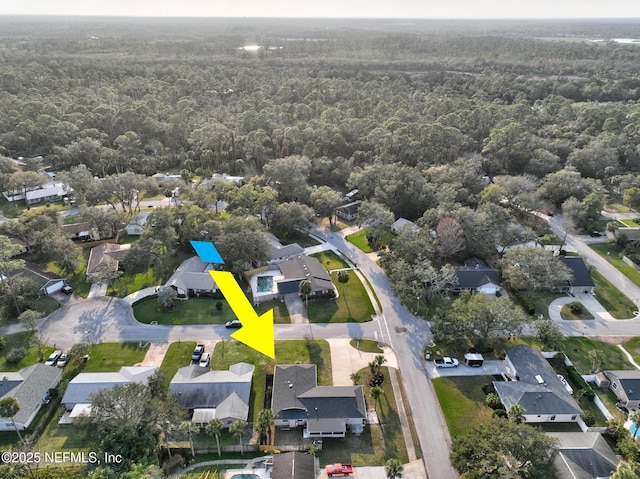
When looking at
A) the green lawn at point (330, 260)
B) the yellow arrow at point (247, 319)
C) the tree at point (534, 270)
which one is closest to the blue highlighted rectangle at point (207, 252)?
the yellow arrow at point (247, 319)

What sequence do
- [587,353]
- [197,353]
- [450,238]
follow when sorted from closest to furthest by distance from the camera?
[197,353], [587,353], [450,238]

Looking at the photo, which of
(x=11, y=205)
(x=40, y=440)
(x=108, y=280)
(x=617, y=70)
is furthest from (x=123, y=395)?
(x=617, y=70)

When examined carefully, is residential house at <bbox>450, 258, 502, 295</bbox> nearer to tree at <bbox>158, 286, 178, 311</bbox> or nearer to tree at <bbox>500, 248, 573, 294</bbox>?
tree at <bbox>500, 248, 573, 294</bbox>

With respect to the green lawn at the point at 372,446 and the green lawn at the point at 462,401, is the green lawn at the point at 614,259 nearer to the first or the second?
the green lawn at the point at 462,401

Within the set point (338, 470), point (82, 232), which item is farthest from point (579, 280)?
point (82, 232)

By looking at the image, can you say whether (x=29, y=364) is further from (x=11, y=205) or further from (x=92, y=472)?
(x=11, y=205)

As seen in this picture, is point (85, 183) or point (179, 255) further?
point (85, 183)

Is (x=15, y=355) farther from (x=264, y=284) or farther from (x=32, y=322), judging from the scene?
(x=264, y=284)
